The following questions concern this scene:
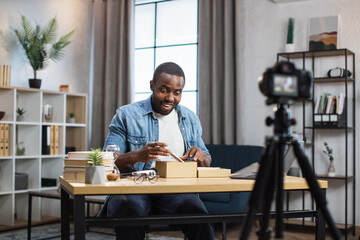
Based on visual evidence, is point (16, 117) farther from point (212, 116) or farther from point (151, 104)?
point (151, 104)

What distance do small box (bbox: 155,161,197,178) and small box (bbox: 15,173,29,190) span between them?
9.77 feet

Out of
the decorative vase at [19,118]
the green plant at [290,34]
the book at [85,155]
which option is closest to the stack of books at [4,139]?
the decorative vase at [19,118]

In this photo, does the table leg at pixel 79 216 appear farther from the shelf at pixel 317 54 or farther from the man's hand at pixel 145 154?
the shelf at pixel 317 54

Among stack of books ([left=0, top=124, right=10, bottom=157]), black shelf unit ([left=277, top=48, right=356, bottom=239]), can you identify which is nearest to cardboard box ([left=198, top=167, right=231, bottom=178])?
black shelf unit ([left=277, top=48, right=356, bottom=239])

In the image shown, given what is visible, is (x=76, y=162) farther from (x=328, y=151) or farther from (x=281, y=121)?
(x=328, y=151)

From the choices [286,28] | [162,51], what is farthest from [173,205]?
[162,51]

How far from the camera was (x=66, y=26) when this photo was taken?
5625 mm

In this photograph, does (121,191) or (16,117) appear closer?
(121,191)

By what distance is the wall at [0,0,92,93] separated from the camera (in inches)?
194

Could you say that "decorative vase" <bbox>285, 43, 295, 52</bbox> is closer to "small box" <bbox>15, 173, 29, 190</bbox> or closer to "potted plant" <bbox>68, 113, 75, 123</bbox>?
"potted plant" <bbox>68, 113, 75, 123</bbox>

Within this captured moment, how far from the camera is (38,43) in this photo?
195 inches

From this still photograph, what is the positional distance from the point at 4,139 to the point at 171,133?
2.55m

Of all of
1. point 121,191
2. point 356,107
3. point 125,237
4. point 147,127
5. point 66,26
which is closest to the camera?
point 121,191

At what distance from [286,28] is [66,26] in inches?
99.1
